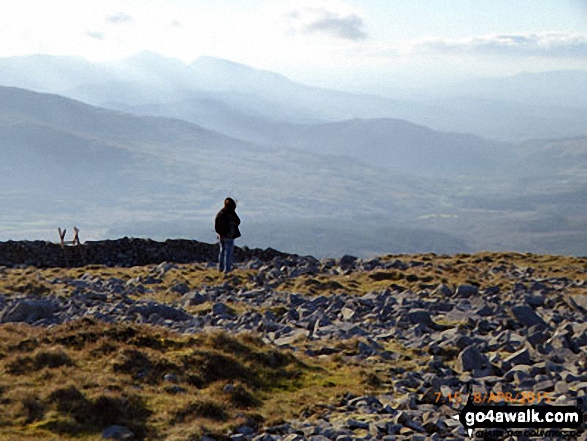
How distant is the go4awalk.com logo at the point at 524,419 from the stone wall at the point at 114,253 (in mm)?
33697

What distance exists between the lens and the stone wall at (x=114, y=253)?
43.6 metres

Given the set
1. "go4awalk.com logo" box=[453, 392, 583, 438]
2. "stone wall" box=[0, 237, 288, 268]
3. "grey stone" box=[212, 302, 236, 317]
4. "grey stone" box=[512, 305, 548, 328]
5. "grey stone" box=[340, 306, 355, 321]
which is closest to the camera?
"go4awalk.com logo" box=[453, 392, 583, 438]

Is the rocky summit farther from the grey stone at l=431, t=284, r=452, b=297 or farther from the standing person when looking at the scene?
the standing person

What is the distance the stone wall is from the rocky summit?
1636 centimetres

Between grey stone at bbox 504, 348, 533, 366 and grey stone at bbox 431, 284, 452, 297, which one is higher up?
grey stone at bbox 431, 284, 452, 297

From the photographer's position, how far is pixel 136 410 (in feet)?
40.7

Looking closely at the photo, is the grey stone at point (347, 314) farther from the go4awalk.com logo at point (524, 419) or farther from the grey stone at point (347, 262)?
the grey stone at point (347, 262)

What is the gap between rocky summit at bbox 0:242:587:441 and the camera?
1191 centimetres

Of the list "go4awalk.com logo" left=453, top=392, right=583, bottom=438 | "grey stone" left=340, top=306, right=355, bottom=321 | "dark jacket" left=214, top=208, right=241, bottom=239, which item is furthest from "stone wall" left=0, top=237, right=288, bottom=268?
"go4awalk.com logo" left=453, top=392, right=583, bottom=438

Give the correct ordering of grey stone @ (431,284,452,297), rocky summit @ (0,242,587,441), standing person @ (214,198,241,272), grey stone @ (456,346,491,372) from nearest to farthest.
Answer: rocky summit @ (0,242,587,441) < grey stone @ (456,346,491,372) < grey stone @ (431,284,452,297) < standing person @ (214,198,241,272)

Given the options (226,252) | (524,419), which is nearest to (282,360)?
(524,419)

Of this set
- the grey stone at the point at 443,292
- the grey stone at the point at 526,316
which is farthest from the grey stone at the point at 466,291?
the grey stone at the point at 526,316

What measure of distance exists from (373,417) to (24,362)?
7179mm

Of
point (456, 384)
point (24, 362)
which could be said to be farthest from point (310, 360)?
point (24, 362)
